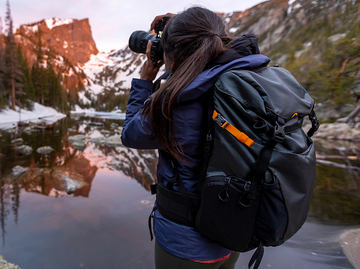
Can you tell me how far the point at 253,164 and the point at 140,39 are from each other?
3.29 feet

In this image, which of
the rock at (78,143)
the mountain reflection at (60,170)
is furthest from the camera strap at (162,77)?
the rock at (78,143)

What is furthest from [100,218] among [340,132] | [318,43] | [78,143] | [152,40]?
[318,43]

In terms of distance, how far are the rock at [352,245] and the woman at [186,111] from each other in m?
2.64

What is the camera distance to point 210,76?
0.91 metres

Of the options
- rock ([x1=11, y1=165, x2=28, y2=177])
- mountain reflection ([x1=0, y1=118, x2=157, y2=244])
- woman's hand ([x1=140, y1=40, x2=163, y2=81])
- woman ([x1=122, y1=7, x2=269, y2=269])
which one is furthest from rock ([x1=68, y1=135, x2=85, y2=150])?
woman ([x1=122, y1=7, x2=269, y2=269])

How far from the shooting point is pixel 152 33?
1345mm

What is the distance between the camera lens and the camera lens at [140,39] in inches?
51.4

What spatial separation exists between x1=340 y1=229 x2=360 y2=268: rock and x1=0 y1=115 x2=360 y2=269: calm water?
0.29 feet

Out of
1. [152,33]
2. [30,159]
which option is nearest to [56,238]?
[152,33]

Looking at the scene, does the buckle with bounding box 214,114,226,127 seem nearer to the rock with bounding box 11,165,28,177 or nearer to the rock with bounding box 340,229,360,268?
the rock with bounding box 340,229,360,268

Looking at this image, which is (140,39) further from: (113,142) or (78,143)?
(113,142)

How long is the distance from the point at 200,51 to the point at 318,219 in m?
4.32

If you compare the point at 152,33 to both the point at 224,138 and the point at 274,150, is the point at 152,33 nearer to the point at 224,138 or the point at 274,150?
the point at 224,138

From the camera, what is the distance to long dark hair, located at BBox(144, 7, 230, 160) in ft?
3.04
